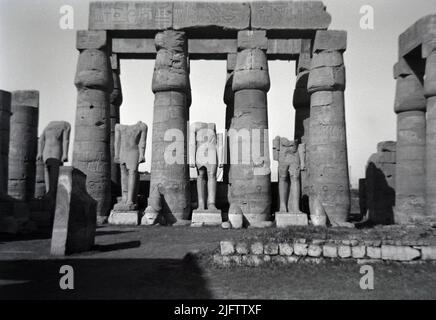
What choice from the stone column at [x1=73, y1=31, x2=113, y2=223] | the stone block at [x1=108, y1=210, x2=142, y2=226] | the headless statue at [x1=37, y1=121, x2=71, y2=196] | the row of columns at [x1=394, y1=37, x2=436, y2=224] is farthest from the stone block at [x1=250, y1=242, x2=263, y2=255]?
the row of columns at [x1=394, y1=37, x2=436, y2=224]

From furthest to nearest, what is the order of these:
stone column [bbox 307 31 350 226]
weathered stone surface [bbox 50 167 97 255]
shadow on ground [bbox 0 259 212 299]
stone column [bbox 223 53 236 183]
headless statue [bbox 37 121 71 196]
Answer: stone column [bbox 223 53 236 183] → headless statue [bbox 37 121 71 196] → stone column [bbox 307 31 350 226] → weathered stone surface [bbox 50 167 97 255] → shadow on ground [bbox 0 259 212 299]

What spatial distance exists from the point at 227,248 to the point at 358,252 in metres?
2.19

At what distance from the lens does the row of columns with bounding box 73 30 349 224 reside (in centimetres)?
1427

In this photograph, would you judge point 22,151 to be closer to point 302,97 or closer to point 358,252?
point 302,97

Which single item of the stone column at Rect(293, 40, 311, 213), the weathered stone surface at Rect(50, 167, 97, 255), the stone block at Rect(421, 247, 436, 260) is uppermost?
the stone column at Rect(293, 40, 311, 213)

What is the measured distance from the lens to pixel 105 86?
15094 mm

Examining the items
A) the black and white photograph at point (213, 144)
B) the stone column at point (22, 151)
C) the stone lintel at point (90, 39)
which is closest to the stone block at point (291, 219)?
the black and white photograph at point (213, 144)

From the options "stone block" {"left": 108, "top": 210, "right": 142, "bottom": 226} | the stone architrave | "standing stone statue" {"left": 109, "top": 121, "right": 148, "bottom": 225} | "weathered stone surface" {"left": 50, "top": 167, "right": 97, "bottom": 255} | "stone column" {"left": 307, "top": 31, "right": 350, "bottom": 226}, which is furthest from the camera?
the stone architrave

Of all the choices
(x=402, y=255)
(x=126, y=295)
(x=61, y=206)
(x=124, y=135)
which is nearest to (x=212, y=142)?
(x=124, y=135)

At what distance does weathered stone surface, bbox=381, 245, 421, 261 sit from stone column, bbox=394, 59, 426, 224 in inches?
420

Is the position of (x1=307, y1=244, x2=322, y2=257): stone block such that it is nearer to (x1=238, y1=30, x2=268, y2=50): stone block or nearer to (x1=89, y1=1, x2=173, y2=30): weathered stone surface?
(x1=238, y1=30, x2=268, y2=50): stone block

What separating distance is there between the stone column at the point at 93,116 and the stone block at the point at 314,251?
375 inches

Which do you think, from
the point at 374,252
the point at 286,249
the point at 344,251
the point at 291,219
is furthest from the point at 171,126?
the point at 374,252

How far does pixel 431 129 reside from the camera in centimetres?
1506
